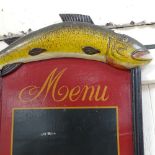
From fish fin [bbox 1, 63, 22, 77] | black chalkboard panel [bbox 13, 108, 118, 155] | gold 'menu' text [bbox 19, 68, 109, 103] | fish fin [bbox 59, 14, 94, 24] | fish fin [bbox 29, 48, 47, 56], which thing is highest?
fish fin [bbox 59, 14, 94, 24]

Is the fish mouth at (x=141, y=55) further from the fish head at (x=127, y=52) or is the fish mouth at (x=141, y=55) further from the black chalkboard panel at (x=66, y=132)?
the black chalkboard panel at (x=66, y=132)

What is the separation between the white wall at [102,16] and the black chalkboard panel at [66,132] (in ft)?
0.38

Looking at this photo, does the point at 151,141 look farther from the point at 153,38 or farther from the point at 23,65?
the point at 23,65

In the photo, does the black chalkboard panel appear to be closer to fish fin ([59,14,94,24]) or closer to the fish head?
the fish head

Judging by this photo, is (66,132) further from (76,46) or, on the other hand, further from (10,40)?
(10,40)

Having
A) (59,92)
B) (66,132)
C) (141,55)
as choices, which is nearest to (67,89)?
(59,92)

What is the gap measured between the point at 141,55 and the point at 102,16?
21 centimetres

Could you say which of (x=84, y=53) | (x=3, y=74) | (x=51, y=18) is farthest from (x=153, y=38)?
(x=3, y=74)

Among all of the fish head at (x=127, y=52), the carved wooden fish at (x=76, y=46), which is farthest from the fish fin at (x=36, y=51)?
the fish head at (x=127, y=52)

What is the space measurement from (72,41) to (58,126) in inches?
10.5

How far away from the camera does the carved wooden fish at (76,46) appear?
3.63 feet

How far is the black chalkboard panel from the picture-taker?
3.64 ft

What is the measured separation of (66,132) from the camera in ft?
3.73

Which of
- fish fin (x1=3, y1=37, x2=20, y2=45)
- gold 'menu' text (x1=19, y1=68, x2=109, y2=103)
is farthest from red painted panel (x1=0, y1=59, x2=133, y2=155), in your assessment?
fish fin (x1=3, y1=37, x2=20, y2=45)
